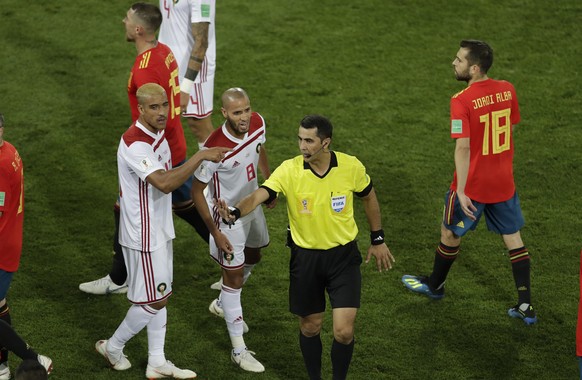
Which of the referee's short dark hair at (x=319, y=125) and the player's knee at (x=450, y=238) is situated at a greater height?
the referee's short dark hair at (x=319, y=125)

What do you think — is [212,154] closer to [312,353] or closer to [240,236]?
[240,236]

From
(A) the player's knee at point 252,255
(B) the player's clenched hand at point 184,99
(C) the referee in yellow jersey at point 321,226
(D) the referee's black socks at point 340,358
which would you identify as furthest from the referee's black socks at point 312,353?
(B) the player's clenched hand at point 184,99

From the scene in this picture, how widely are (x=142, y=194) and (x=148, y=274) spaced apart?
1.79ft

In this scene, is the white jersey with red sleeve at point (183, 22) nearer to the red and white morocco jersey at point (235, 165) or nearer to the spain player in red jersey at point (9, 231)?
the red and white morocco jersey at point (235, 165)

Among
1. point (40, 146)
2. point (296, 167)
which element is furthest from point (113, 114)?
point (296, 167)

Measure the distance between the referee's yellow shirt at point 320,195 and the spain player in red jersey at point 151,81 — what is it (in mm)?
1713

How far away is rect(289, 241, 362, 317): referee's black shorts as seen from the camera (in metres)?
6.63

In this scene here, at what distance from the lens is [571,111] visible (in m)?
11.0

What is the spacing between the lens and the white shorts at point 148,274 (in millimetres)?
6777

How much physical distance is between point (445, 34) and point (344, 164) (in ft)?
21.4

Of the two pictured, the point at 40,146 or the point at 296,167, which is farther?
the point at 40,146

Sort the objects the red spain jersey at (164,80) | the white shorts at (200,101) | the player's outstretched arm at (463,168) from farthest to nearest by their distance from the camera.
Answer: the white shorts at (200,101) < the red spain jersey at (164,80) < the player's outstretched arm at (463,168)

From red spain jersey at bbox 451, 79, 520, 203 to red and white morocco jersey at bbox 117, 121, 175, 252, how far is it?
2.20 m

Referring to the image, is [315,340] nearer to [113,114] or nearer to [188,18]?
[188,18]
